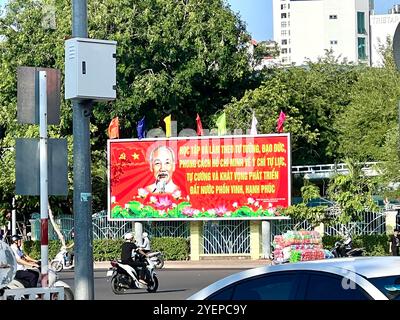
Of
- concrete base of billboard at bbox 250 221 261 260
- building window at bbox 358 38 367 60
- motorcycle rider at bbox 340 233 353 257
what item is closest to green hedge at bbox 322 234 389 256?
concrete base of billboard at bbox 250 221 261 260

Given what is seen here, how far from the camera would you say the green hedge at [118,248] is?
38250 mm

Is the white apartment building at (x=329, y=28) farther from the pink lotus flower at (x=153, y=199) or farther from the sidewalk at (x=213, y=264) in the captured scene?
the sidewalk at (x=213, y=264)

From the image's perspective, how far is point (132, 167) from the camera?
37719mm

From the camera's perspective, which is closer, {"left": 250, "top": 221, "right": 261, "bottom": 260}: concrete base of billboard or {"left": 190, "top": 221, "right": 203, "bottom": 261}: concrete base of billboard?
{"left": 250, "top": 221, "right": 261, "bottom": 260}: concrete base of billboard

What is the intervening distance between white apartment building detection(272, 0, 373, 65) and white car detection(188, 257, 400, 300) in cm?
10267

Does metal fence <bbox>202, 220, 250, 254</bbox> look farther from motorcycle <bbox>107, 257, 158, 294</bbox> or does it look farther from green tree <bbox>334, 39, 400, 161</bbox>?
motorcycle <bbox>107, 257, 158, 294</bbox>

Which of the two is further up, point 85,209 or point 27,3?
point 27,3

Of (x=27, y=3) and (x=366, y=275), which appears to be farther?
(x=27, y=3)

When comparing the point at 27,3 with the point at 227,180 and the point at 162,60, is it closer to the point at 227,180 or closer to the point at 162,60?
the point at 162,60

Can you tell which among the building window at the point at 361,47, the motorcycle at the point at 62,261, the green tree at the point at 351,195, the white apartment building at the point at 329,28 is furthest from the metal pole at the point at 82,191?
the building window at the point at 361,47

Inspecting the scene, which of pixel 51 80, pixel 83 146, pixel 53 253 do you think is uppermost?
pixel 51 80

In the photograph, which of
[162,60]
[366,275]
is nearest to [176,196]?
[162,60]

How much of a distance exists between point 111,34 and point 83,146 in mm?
33096

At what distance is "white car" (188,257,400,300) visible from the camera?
18.6ft
